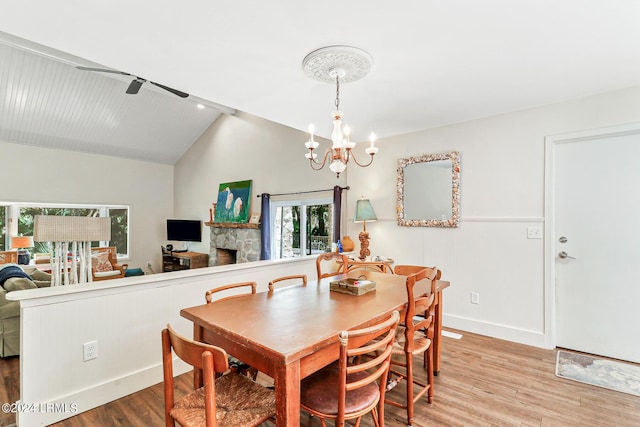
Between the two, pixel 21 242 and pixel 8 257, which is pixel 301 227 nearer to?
pixel 21 242

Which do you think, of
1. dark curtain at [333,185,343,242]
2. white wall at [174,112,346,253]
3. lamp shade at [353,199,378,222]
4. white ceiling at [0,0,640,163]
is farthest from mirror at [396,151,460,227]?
white wall at [174,112,346,253]

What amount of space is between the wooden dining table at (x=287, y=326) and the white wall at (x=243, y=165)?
9.65 feet

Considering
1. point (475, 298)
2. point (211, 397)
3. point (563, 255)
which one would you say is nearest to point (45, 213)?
point (211, 397)

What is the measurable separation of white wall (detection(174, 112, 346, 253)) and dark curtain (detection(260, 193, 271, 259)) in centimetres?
20

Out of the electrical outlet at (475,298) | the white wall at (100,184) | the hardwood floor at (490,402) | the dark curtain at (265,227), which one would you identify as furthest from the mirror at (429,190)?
the white wall at (100,184)

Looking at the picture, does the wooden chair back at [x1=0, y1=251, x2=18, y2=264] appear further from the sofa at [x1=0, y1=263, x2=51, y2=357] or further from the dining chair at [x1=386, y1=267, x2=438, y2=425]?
the dining chair at [x1=386, y1=267, x2=438, y2=425]

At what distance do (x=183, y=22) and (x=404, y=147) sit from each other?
2.85 meters

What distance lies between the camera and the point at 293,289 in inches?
88.0

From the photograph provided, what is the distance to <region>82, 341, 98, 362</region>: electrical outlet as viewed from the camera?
6.71ft

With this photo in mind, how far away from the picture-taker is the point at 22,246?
17.8ft

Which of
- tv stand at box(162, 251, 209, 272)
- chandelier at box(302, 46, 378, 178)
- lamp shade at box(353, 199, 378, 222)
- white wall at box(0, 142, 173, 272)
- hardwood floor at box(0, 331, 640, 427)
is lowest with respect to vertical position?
hardwood floor at box(0, 331, 640, 427)

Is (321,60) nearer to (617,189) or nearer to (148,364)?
(148,364)

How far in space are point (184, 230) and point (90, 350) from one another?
18.5 feet

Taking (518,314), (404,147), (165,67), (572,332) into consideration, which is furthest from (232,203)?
(572,332)
